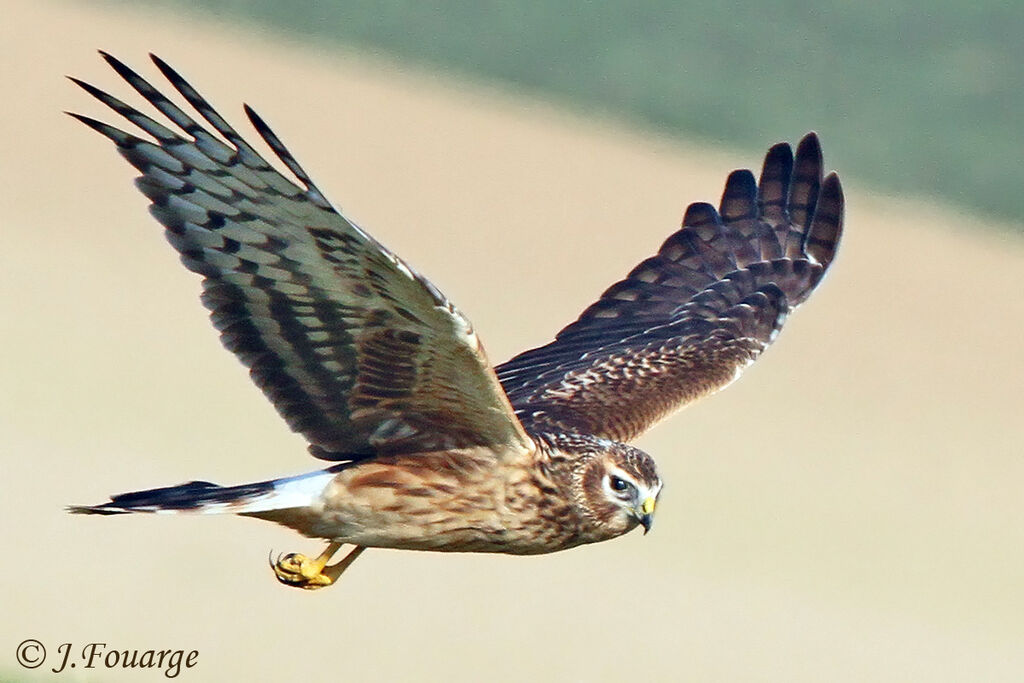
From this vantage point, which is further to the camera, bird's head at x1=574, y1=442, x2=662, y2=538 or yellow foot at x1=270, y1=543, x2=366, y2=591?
yellow foot at x1=270, y1=543, x2=366, y2=591

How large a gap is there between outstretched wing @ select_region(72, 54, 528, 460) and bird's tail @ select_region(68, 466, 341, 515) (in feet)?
0.76

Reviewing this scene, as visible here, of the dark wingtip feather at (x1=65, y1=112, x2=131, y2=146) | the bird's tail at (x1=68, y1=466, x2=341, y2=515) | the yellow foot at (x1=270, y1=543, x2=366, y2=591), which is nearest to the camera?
the dark wingtip feather at (x1=65, y1=112, x2=131, y2=146)

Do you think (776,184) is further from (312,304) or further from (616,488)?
(312,304)

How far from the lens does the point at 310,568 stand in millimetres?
7320

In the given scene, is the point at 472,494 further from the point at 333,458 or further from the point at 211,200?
the point at 211,200

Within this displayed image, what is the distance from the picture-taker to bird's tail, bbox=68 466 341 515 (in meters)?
6.63

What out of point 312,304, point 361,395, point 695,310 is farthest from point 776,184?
point 312,304

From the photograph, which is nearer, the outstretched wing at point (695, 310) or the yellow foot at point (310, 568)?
the yellow foot at point (310, 568)

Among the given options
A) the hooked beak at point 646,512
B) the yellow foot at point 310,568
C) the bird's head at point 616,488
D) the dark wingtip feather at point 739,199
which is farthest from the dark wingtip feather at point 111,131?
the dark wingtip feather at point 739,199

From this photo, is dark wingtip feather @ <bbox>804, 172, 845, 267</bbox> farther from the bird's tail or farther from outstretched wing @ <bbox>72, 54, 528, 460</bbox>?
the bird's tail

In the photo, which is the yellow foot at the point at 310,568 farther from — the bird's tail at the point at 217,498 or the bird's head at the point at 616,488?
the bird's head at the point at 616,488

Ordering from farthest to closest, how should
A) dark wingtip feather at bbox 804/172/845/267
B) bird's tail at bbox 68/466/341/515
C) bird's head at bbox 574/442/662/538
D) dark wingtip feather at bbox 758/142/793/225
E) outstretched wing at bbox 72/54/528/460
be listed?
dark wingtip feather at bbox 758/142/793/225, dark wingtip feather at bbox 804/172/845/267, bird's head at bbox 574/442/662/538, bird's tail at bbox 68/466/341/515, outstretched wing at bbox 72/54/528/460

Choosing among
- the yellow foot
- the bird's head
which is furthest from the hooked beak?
the yellow foot

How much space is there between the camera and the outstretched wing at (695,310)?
27.1ft
